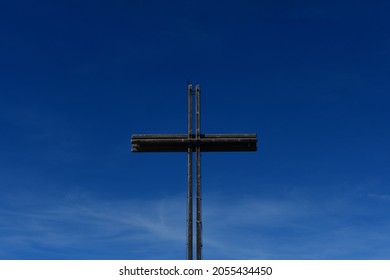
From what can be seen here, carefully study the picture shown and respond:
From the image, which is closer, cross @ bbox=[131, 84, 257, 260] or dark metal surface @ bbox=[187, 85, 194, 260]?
dark metal surface @ bbox=[187, 85, 194, 260]

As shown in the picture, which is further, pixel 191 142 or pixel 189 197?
pixel 191 142

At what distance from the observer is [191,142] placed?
2188cm

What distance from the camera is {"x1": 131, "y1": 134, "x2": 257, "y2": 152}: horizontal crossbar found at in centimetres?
2177

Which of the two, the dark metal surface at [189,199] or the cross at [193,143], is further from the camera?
the cross at [193,143]

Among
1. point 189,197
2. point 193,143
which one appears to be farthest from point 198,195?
point 193,143

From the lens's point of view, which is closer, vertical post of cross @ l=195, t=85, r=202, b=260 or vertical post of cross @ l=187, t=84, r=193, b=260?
vertical post of cross @ l=187, t=84, r=193, b=260

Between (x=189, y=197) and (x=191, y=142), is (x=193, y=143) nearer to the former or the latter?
(x=191, y=142)

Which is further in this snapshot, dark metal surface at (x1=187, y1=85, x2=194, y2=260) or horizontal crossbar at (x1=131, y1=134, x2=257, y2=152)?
horizontal crossbar at (x1=131, y1=134, x2=257, y2=152)

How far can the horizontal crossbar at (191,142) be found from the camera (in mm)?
21766
